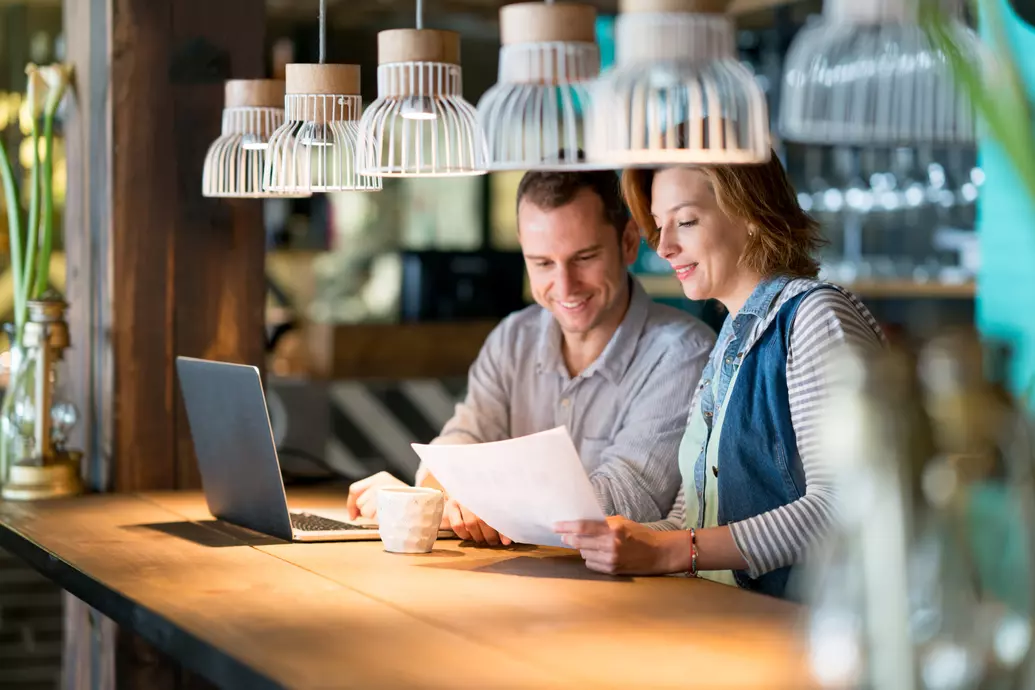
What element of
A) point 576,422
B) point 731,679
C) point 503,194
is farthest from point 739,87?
point 503,194

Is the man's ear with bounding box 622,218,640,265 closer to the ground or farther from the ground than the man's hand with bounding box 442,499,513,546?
farther from the ground

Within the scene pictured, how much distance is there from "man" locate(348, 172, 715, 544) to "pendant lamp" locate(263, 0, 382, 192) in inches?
19.6

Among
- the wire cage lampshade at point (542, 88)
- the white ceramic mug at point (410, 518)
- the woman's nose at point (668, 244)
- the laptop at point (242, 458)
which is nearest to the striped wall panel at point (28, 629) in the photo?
the laptop at point (242, 458)

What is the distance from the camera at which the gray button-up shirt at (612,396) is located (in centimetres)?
284

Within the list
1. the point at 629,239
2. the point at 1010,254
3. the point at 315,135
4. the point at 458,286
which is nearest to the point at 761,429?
the point at 1010,254

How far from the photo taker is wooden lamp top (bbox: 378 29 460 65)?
229 centimetres

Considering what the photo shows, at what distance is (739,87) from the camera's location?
5.93 feet

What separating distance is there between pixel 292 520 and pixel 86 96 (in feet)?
4.22

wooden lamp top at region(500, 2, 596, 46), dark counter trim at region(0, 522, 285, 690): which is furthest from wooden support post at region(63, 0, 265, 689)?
wooden lamp top at region(500, 2, 596, 46)

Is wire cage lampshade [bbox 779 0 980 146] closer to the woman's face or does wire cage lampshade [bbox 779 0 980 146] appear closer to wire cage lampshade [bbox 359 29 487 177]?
wire cage lampshade [bbox 359 29 487 177]

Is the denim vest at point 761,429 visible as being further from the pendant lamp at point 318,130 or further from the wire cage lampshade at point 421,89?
the pendant lamp at point 318,130

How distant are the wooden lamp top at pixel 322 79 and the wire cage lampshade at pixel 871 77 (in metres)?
1.09

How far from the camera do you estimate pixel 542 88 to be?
1938 millimetres

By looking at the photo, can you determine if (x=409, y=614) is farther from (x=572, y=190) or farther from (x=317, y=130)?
(x=572, y=190)
